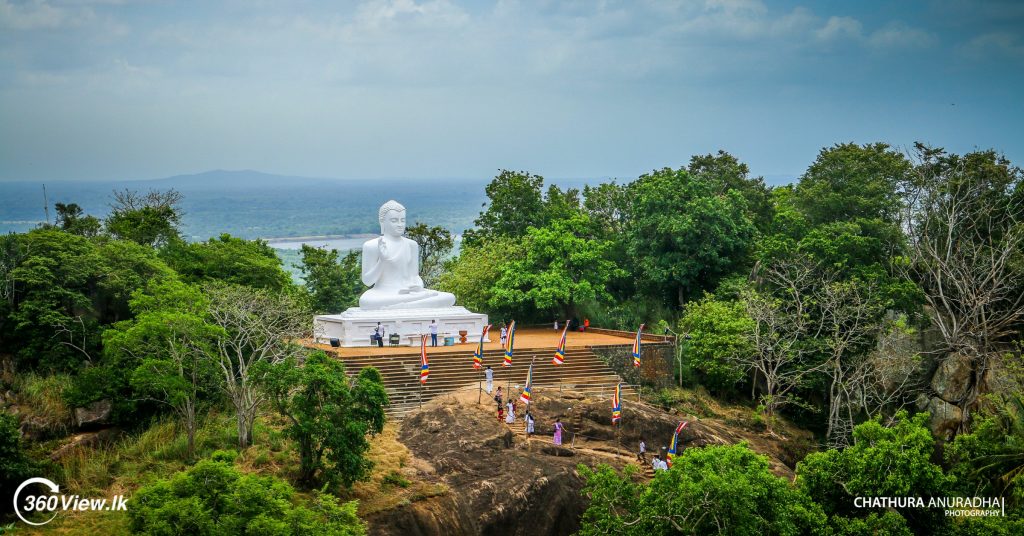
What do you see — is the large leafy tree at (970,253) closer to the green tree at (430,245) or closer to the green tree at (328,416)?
the green tree at (328,416)

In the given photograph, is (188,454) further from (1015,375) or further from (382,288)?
(1015,375)

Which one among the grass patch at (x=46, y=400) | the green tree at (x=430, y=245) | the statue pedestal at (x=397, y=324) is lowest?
the grass patch at (x=46, y=400)

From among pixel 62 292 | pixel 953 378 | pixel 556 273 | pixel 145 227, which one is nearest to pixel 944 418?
pixel 953 378

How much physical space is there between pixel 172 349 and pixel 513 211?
23.3 metres

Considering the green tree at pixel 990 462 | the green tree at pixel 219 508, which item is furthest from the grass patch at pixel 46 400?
the green tree at pixel 990 462

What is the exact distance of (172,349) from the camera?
3188cm

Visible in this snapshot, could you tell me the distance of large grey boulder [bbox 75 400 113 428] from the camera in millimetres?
32781

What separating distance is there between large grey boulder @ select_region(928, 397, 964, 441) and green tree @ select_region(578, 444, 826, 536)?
45.1 ft

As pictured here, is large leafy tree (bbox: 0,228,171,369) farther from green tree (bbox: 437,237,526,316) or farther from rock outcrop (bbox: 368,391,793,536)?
green tree (bbox: 437,237,526,316)

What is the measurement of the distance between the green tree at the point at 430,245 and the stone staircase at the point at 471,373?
21.3 metres

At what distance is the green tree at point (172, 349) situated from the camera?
31500 mm

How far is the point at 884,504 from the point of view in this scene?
26.8 meters

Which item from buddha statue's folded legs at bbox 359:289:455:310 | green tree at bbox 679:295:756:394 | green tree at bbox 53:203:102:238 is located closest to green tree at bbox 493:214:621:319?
buddha statue's folded legs at bbox 359:289:455:310

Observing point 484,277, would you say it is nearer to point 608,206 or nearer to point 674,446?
point 608,206
